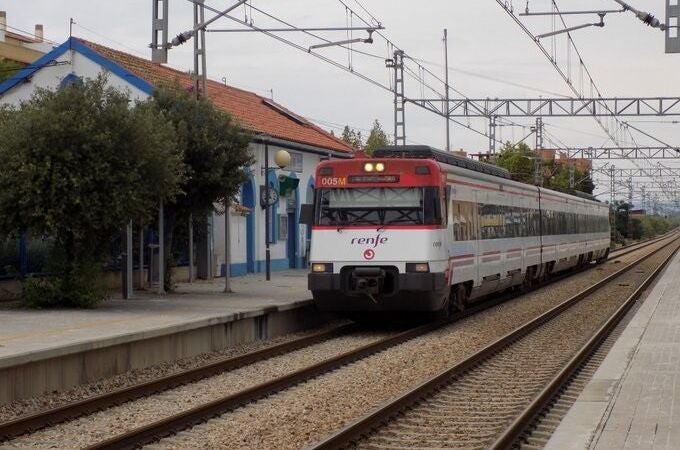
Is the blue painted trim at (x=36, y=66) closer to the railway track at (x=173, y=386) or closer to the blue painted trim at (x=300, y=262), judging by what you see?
the blue painted trim at (x=300, y=262)

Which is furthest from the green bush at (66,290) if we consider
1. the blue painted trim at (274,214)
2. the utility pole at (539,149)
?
the utility pole at (539,149)

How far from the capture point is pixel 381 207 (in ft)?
59.0

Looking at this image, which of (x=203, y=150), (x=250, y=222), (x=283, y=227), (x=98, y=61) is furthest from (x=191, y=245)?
(x=283, y=227)

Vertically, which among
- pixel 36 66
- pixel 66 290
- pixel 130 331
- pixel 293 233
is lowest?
pixel 130 331

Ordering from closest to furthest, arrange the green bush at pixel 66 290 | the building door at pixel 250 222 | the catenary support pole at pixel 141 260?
the green bush at pixel 66 290
the catenary support pole at pixel 141 260
the building door at pixel 250 222

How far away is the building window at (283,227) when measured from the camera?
112 feet

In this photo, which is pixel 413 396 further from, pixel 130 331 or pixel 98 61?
pixel 98 61

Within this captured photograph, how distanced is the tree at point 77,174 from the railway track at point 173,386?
4.24m

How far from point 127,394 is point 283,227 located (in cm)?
2270

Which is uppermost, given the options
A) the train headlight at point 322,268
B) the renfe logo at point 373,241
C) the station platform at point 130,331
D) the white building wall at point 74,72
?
the white building wall at point 74,72

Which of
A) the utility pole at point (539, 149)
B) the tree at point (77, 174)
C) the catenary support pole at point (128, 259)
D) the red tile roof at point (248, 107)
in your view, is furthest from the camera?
the utility pole at point (539, 149)

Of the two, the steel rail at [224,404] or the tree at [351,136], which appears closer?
the steel rail at [224,404]

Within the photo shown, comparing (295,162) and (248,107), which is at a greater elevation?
(248,107)

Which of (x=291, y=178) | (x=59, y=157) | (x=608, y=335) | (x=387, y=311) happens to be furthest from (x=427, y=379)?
(x=291, y=178)
